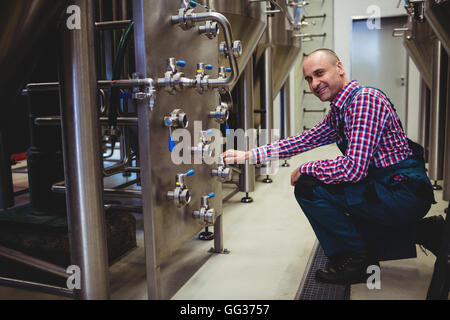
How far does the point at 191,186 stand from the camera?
1588mm

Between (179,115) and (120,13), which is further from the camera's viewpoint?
(120,13)

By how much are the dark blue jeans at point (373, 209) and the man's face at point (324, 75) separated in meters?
0.35

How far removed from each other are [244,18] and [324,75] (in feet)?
3.11

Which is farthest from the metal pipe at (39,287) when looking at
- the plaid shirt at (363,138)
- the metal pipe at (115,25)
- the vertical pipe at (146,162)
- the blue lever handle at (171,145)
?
the metal pipe at (115,25)

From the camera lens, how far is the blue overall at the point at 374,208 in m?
1.50

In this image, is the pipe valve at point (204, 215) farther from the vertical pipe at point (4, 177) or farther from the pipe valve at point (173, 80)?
the vertical pipe at point (4, 177)

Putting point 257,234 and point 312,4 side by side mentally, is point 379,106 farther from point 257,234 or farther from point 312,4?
point 312,4

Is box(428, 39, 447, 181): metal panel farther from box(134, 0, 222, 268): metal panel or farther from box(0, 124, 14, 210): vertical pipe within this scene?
box(0, 124, 14, 210): vertical pipe

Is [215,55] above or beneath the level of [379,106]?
above

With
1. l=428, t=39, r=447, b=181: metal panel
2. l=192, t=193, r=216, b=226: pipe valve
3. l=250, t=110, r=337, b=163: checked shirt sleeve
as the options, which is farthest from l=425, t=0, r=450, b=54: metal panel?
l=192, t=193, r=216, b=226: pipe valve

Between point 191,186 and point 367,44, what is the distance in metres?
5.36

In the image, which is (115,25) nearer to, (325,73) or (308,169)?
(325,73)

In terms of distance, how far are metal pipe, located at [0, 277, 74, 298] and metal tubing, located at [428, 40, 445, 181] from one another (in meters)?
2.67

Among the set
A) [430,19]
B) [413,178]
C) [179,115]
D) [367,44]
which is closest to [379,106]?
[413,178]
